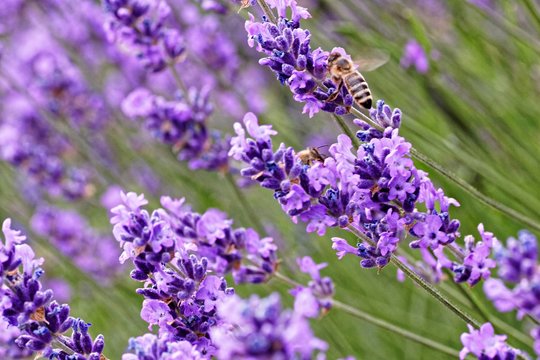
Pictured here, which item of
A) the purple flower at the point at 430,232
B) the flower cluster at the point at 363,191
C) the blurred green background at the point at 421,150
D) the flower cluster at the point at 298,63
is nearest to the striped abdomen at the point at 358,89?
the flower cluster at the point at 298,63

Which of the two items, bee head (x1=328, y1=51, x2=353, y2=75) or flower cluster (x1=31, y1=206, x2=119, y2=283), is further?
flower cluster (x1=31, y1=206, x2=119, y2=283)

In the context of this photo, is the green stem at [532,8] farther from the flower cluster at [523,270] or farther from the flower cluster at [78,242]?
the flower cluster at [78,242]

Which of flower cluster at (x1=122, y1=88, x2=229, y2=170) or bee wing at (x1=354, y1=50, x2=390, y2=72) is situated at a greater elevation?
flower cluster at (x1=122, y1=88, x2=229, y2=170)

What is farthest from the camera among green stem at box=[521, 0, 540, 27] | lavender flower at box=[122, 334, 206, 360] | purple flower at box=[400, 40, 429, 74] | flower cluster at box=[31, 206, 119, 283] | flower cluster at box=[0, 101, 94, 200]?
flower cluster at box=[31, 206, 119, 283]

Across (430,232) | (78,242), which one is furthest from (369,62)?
(78,242)

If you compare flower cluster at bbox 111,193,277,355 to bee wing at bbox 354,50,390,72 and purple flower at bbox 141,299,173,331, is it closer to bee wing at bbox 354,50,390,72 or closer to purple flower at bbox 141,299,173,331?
purple flower at bbox 141,299,173,331

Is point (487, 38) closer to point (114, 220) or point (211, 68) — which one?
point (211, 68)

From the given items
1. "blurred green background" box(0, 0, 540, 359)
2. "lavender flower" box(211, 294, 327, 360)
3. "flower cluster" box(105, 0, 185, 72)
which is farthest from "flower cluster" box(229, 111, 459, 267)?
"flower cluster" box(105, 0, 185, 72)
